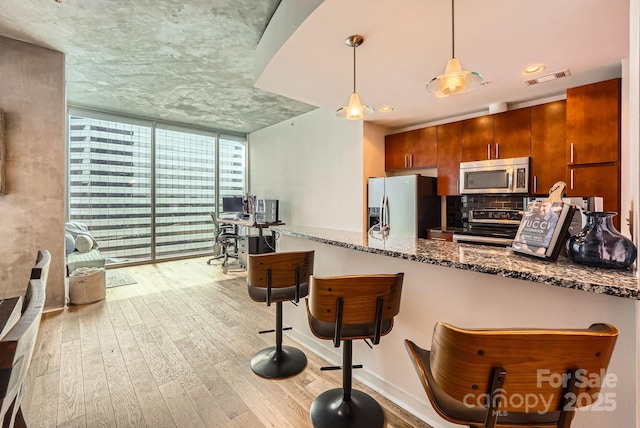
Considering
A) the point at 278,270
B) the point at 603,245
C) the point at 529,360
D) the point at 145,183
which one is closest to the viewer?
the point at 529,360

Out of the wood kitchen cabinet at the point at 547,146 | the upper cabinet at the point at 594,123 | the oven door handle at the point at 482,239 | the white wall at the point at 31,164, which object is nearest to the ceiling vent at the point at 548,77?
the upper cabinet at the point at 594,123

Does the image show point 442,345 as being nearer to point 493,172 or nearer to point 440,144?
point 493,172

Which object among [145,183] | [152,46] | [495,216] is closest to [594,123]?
[495,216]

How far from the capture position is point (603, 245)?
1.09 metres

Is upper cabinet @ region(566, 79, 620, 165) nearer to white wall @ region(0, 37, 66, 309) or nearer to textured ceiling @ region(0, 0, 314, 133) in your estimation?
textured ceiling @ region(0, 0, 314, 133)

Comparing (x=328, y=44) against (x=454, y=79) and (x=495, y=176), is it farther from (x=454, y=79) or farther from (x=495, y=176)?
(x=495, y=176)

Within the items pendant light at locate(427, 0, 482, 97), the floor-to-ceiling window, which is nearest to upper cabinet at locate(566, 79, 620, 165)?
pendant light at locate(427, 0, 482, 97)

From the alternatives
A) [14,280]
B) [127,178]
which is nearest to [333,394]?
[14,280]

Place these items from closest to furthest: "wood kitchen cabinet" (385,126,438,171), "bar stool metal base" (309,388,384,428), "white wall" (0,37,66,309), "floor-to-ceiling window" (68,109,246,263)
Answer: "bar stool metal base" (309,388,384,428), "white wall" (0,37,66,309), "wood kitchen cabinet" (385,126,438,171), "floor-to-ceiling window" (68,109,246,263)

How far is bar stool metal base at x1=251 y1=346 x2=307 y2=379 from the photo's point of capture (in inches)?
81.4

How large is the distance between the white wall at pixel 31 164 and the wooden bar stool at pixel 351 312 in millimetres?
3436

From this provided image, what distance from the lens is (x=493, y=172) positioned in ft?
11.7

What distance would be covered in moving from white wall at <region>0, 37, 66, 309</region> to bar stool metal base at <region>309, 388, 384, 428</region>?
341 centimetres

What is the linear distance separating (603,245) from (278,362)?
6.75ft
